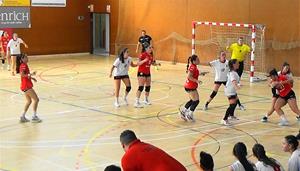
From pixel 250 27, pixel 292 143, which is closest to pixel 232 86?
pixel 292 143

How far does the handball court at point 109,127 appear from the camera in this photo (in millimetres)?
10349

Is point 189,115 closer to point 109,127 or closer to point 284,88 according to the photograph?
point 109,127

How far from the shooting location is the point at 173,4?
27422mm

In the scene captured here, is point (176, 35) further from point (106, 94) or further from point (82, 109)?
point (82, 109)

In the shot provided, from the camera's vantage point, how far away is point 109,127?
12.9 m

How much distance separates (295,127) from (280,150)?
2343mm

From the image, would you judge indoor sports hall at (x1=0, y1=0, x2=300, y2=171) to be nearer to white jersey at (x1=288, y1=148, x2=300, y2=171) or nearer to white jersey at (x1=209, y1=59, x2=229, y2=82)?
white jersey at (x1=288, y1=148, x2=300, y2=171)

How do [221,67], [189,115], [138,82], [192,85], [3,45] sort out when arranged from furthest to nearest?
[3,45]
[138,82]
[221,67]
[189,115]
[192,85]

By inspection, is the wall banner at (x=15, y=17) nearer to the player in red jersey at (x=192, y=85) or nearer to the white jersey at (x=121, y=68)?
the white jersey at (x=121, y=68)

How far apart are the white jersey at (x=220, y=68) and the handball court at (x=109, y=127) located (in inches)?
37.7

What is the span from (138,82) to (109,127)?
354 cm

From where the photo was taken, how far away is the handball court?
34.0 feet

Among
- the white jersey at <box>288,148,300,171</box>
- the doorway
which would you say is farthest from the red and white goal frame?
the white jersey at <box>288,148,300,171</box>

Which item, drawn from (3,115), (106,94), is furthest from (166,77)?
(3,115)
